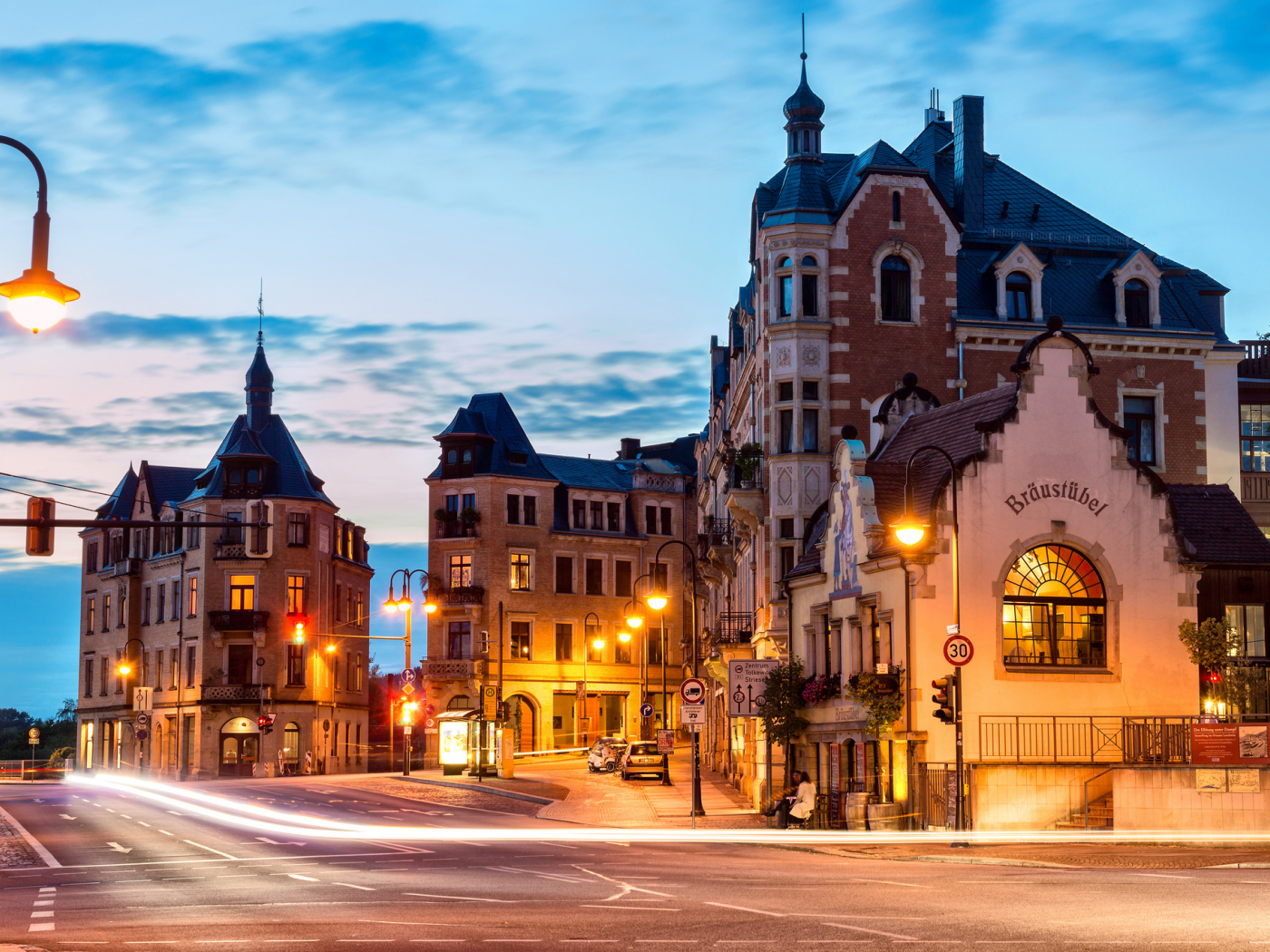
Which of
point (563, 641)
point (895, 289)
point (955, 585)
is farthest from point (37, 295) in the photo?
point (563, 641)

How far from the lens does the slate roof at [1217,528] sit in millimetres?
38562

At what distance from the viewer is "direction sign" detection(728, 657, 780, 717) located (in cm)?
3781

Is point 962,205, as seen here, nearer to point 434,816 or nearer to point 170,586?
point 434,816

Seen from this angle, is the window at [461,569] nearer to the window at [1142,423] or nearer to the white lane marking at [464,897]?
the window at [1142,423]

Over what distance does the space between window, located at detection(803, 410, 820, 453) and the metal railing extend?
15247 millimetres

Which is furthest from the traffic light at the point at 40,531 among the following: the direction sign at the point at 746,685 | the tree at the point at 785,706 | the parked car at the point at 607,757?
the parked car at the point at 607,757

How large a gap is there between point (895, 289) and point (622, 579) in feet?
150

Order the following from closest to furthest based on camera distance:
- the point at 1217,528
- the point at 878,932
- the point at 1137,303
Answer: the point at 878,932 → the point at 1217,528 → the point at 1137,303

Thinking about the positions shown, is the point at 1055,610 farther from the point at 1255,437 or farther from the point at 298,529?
the point at 298,529

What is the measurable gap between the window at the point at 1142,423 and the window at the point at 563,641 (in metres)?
44.2

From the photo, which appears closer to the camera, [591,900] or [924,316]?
[591,900]

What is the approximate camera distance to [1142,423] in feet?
168

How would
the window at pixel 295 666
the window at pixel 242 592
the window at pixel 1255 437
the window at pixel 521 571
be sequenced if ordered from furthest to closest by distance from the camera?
the window at pixel 521 571 → the window at pixel 242 592 → the window at pixel 295 666 → the window at pixel 1255 437

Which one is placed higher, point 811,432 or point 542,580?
point 811,432
